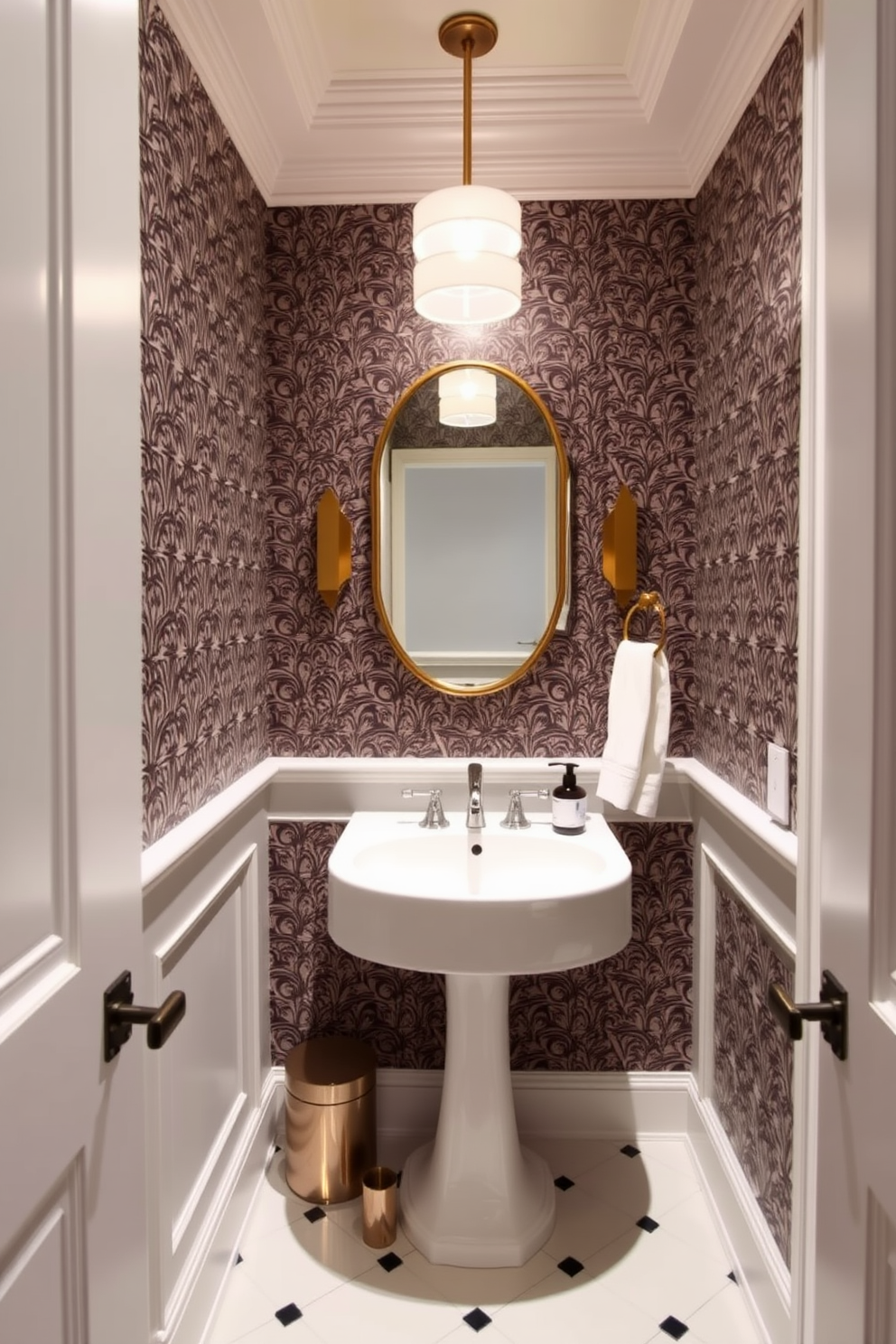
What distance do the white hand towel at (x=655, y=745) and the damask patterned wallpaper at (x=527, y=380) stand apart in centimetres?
23

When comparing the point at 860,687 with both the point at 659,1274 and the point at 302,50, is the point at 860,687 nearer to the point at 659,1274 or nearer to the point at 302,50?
the point at 659,1274

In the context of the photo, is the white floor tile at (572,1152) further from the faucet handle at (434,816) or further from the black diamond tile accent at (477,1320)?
the faucet handle at (434,816)

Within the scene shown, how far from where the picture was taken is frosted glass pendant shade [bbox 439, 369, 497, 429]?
2105 millimetres

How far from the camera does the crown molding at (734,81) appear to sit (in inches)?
59.1

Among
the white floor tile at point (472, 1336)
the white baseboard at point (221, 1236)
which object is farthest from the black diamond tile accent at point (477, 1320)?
the white baseboard at point (221, 1236)

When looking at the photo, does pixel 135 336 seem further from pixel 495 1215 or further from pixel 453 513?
pixel 495 1215

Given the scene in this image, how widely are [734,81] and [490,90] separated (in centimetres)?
50

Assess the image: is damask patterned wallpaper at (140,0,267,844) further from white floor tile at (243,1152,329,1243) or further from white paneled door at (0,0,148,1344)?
white floor tile at (243,1152,329,1243)

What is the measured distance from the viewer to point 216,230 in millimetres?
1722

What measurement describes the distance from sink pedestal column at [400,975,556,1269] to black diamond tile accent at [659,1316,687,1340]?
0.28 meters

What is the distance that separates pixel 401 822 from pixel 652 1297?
1.04 m

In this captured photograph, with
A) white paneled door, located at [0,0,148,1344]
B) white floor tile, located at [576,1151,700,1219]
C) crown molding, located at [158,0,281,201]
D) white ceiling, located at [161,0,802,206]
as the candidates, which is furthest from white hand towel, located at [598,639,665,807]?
crown molding, located at [158,0,281,201]

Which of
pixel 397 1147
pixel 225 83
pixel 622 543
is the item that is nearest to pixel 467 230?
pixel 225 83

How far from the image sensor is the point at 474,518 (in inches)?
81.7
